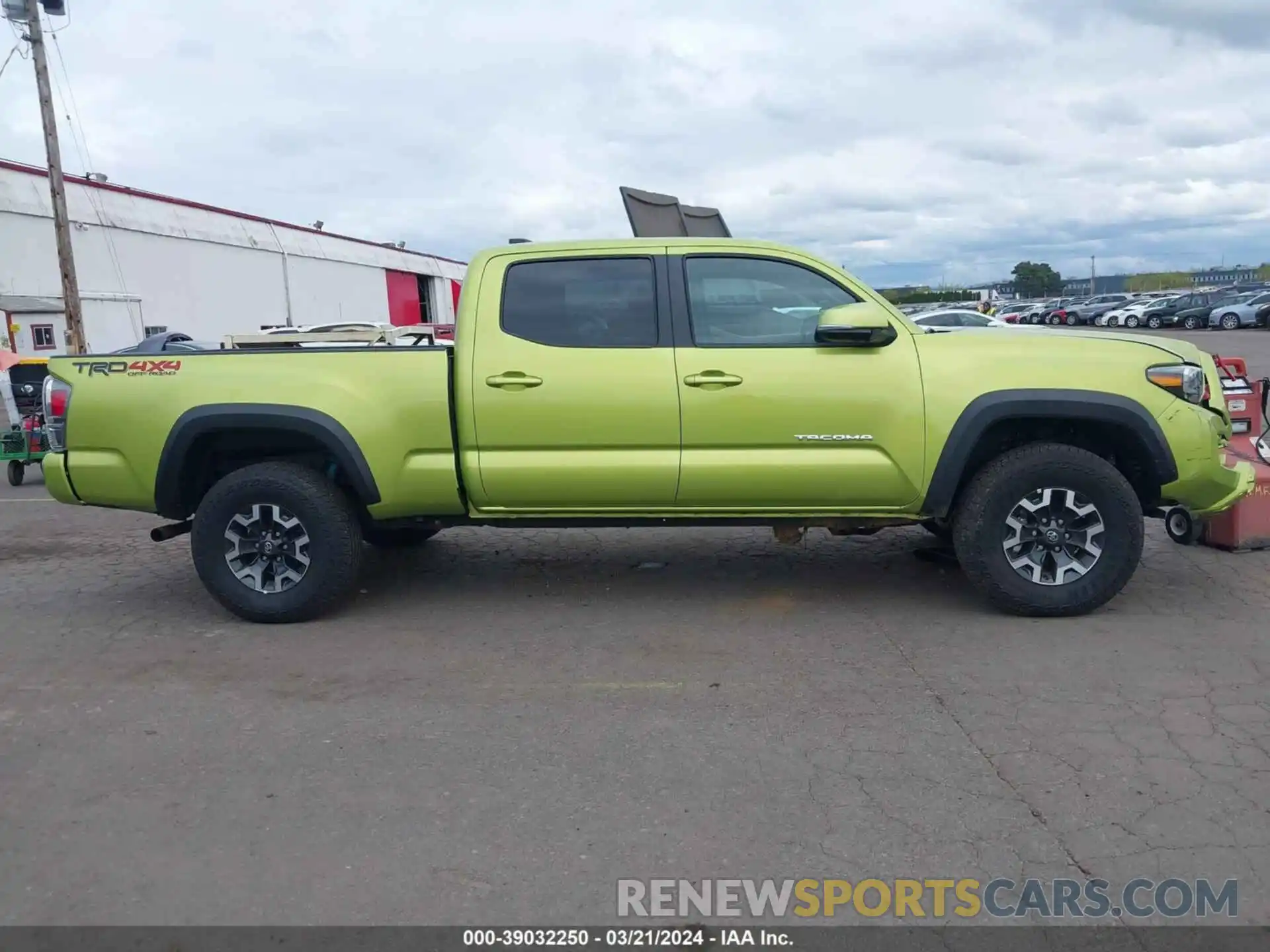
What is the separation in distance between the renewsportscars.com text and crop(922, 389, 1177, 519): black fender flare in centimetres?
256

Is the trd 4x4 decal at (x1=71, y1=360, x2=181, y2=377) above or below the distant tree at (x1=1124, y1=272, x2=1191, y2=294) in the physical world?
below

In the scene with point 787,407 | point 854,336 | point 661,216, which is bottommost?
point 787,407

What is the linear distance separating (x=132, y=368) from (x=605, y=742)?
10.9 feet

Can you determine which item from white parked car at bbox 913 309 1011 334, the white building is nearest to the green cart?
the white building

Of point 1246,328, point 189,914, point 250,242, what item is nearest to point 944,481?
point 189,914

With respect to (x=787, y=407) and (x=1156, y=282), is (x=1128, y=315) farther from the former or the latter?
(x=1156, y=282)

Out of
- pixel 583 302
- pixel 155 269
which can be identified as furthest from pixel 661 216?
pixel 155 269

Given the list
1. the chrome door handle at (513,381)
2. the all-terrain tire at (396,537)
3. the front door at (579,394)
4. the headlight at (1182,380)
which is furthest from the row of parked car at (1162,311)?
the chrome door handle at (513,381)

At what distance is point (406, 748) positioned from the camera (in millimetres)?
3994

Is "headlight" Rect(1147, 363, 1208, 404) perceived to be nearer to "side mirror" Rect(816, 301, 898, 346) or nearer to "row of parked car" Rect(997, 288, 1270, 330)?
"side mirror" Rect(816, 301, 898, 346)

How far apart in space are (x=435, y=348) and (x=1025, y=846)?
3.59 metres

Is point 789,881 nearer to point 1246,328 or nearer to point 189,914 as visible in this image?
point 189,914

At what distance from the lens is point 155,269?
31.4 meters

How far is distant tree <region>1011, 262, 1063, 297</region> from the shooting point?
107688mm
